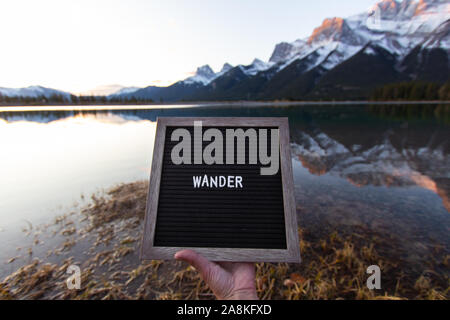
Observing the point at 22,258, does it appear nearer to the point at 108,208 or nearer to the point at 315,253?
the point at 108,208

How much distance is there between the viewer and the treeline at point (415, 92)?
93.2 meters

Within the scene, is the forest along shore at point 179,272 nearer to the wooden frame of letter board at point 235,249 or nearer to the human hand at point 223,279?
the human hand at point 223,279

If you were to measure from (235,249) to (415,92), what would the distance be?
146 m

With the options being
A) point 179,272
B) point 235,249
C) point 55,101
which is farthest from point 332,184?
point 55,101

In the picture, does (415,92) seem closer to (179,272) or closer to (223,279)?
(179,272)

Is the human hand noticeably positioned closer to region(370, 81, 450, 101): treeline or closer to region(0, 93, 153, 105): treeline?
region(370, 81, 450, 101): treeline

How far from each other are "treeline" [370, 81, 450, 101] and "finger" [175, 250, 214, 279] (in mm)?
140316

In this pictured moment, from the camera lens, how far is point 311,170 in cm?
1213

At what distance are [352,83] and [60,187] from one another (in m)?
237

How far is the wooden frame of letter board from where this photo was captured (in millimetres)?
2557

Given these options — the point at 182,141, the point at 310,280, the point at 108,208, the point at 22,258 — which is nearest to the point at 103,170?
the point at 108,208

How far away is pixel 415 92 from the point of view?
4001 inches

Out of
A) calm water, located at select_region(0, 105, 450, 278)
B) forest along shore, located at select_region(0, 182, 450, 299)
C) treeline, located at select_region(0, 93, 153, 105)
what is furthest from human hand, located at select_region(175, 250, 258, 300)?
treeline, located at select_region(0, 93, 153, 105)
